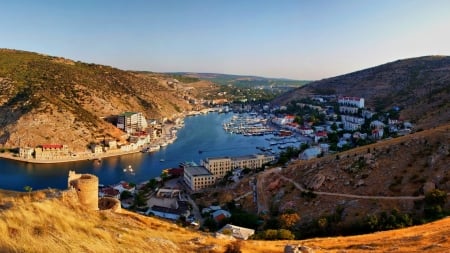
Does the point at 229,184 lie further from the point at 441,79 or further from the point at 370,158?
the point at 441,79

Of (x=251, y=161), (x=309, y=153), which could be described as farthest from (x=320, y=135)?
(x=309, y=153)

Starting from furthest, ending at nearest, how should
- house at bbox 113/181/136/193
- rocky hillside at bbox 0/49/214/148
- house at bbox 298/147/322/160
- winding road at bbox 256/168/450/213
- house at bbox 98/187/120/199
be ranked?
rocky hillside at bbox 0/49/214/148, house at bbox 298/147/322/160, house at bbox 113/181/136/193, house at bbox 98/187/120/199, winding road at bbox 256/168/450/213

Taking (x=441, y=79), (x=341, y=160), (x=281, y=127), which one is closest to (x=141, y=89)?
(x=281, y=127)

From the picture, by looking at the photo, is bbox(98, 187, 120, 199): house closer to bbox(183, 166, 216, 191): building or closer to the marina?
bbox(183, 166, 216, 191): building

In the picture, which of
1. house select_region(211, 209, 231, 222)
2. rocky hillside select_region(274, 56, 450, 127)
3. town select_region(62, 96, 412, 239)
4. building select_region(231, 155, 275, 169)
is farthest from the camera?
rocky hillside select_region(274, 56, 450, 127)

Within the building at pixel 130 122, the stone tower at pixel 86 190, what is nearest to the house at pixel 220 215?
the stone tower at pixel 86 190

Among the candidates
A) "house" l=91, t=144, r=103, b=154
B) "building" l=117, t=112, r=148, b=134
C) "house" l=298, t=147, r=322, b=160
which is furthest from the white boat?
"house" l=298, t=147, r=322, b=160

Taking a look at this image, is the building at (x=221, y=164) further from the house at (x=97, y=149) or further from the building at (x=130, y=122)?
the building at (x=130, y=122)
